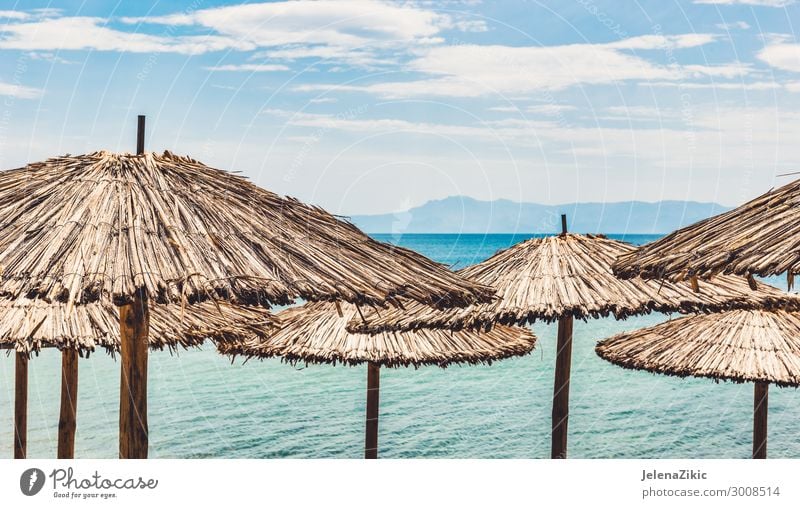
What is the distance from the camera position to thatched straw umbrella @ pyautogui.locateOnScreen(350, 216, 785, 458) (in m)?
4.99

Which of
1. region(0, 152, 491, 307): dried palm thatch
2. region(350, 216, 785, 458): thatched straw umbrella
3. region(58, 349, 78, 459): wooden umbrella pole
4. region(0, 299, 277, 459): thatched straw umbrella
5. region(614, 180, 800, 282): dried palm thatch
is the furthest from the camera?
region(58, 349, 78, 459): wooden umbrella pole

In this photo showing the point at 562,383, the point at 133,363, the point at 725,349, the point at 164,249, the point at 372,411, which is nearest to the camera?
the point at 164,249

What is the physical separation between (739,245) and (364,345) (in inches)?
119

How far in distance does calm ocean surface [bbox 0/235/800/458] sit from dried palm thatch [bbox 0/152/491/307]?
874cm

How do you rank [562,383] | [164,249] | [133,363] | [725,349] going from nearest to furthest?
[164,249], [133,363], [562,383], [725,349]

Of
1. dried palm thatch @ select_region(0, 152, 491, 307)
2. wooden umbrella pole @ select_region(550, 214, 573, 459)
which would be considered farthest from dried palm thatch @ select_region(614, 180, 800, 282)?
wooden umbrella pole @ select_region(550, 214, 573, 459)

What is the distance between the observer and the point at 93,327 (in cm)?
520

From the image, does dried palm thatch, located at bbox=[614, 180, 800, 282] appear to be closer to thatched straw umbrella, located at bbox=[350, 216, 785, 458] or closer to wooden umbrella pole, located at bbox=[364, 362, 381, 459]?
thatched straw umbrella, located at bbox=[350, 216, 785, 458]

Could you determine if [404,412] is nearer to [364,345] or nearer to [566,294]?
[364,345]

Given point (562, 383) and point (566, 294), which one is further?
point (562, 383)

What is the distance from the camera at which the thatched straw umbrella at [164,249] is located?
3.17 metres

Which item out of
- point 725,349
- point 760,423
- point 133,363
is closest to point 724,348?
point 725,349

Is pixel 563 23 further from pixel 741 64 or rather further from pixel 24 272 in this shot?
pixel 24 272

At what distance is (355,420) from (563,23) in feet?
31.1
